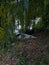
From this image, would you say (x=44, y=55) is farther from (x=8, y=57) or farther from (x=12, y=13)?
(x=12, y=13)

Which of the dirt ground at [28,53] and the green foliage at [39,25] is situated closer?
the dirt ground at [28,53]

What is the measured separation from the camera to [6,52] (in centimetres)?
549

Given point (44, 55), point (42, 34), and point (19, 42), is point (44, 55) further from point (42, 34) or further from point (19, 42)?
point (42, 34)

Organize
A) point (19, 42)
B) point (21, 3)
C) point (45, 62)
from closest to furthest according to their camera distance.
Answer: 1. point (21, 3)
2. point (45, 62)
3. point (19, 42)

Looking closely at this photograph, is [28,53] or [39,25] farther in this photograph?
[39,25]

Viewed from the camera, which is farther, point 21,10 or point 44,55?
point 44,55

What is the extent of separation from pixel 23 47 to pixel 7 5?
7.78 feet

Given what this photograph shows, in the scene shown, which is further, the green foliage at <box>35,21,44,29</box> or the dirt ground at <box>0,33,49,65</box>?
the green foliage at <box>35,21,44,29</box>

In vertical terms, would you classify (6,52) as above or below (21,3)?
below

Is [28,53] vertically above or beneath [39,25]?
beneath

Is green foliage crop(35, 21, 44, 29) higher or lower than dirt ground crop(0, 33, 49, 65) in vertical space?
higher

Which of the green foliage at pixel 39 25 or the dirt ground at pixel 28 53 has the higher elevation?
the green foliage at pixel 39 25

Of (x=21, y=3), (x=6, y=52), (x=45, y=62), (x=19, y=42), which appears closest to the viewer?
(x=21, y=3)

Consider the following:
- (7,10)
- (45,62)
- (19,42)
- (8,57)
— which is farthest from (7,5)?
(19,42)
